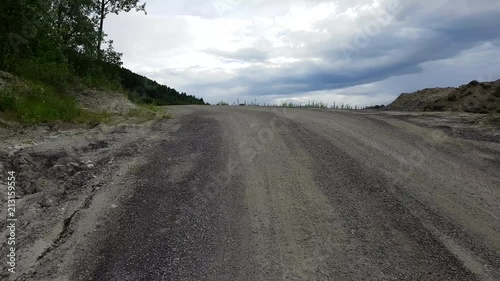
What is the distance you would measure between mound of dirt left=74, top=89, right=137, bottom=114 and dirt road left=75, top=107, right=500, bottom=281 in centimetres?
550

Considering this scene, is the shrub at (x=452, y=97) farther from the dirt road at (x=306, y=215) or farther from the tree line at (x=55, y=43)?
the tree line at (x=55, y=43)

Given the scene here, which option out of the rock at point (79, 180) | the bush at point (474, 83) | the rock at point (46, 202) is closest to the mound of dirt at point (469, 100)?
the bush at point (474, 83)

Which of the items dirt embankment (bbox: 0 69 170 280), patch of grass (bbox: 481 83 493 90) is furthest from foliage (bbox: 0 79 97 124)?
patch of grass (bbox: 481 83 493 90)

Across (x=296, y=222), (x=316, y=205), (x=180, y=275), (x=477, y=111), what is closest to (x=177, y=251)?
(x=180, y=275)

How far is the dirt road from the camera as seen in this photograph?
4117 millimetres

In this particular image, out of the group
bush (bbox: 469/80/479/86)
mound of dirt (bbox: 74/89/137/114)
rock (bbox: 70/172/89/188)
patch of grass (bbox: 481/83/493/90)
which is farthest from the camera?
bush (bbox: 469/80/479/86)

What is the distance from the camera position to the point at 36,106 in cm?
946

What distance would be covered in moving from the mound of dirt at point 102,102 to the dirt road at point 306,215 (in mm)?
5504

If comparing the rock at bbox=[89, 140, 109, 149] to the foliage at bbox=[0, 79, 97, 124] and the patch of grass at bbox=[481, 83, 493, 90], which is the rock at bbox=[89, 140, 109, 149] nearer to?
the foliage at bbox=[0, 79, 97, 124]

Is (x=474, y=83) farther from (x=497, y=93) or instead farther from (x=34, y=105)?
(x=34, y=105)

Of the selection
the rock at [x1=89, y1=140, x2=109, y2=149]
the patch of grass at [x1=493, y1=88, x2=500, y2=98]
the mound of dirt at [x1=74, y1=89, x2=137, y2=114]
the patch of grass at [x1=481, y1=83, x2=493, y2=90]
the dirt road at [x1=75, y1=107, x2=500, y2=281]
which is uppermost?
the patch of grass at [x1=481, y1=83, x2=493, y2=90]

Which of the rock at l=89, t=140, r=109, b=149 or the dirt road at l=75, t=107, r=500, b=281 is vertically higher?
the rock at l=89, t=140, r=109, b=149

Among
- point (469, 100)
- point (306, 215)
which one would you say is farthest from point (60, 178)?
point (469, 100)

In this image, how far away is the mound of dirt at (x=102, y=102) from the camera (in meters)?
12.7
